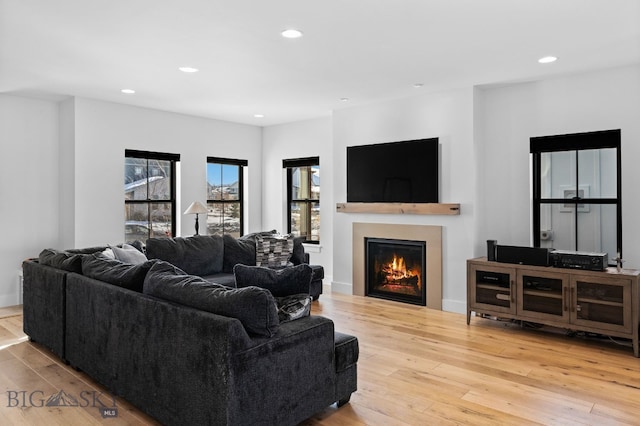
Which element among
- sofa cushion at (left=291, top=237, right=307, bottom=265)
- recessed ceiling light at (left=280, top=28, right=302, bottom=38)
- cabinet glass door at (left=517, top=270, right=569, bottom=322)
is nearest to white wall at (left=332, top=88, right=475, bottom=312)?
cabinet glass door at (left=517, top=270, right=569, bottom=322)

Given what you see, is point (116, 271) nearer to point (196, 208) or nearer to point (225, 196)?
point (196, 208)

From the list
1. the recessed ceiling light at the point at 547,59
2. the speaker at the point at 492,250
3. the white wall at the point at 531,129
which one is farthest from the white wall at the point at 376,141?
the recessed ceiling light at the point at 547,59

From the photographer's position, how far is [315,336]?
253 cm

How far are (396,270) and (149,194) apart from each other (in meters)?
3.63

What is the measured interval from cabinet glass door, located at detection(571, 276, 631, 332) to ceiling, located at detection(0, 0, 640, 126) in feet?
6.63

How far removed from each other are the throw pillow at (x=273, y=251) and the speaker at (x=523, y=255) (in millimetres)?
2561

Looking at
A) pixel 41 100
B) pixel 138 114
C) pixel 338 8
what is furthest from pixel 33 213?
pixel 338 8

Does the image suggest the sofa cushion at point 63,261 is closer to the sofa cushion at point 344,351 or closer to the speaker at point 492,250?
the sofa cushion at point 344,351

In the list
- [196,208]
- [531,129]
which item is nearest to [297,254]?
[196,208]

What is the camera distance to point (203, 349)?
221 cm

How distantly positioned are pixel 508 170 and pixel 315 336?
354 centimetres

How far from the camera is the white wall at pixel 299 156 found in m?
6.95

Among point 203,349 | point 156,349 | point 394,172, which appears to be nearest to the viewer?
point 203,349

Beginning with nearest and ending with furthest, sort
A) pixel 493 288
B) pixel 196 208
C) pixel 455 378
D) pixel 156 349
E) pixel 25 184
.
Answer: pixel 156 349, pixel 455 378, pixel 493 288, pixel 25 184, pixel 196 208
